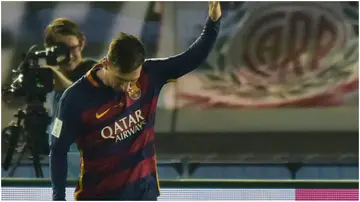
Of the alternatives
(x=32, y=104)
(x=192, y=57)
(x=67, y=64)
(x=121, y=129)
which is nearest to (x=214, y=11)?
(x=192, y=57)

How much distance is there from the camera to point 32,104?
3.38 metres

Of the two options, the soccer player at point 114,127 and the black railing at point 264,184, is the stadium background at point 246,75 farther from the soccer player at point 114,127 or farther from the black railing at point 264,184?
the soccer player at point 114,127

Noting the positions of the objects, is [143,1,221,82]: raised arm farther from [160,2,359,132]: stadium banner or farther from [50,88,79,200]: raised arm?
[160,2,359,132]: stadium banner

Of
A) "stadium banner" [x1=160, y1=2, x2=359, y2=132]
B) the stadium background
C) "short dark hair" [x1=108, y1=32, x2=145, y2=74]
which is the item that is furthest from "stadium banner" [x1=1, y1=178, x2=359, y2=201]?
"stadium banner" [x1=160, y1=2, x2=359, y2=132]

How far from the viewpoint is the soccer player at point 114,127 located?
227 centimetres

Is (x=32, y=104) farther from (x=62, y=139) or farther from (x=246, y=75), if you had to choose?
(x=246, y=75)

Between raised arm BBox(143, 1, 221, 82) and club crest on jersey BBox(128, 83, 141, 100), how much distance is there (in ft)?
0.27

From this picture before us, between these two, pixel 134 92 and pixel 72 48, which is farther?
pixel 72 48

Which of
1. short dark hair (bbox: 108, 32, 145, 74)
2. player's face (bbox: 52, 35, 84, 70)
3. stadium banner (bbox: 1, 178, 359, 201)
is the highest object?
player's face (bbox: 52, 35, 84, 70)

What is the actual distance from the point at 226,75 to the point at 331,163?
876 mm

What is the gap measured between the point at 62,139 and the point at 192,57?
0.53 metres

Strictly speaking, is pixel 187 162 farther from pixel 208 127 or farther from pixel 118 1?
pixel 118 1

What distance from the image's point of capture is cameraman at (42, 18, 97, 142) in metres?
3.11

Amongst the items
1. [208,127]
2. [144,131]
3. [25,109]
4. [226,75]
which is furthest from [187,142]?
[144,131]
